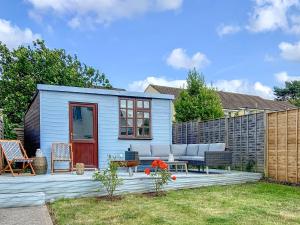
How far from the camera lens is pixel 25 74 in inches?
698

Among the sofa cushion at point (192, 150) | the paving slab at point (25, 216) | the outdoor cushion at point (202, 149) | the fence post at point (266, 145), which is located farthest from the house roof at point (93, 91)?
the paving slab at point (25, 216)

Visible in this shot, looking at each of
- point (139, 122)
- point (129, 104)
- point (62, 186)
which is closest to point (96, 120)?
point (129, 104)

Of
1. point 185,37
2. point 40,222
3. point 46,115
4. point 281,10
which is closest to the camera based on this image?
point 40,222

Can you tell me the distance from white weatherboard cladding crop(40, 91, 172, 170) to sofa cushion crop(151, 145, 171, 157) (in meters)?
0.45

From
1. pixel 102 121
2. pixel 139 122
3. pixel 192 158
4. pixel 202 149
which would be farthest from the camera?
pixel 139 122

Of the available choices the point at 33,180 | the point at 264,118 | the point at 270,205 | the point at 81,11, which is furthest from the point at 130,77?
the point at 270,205

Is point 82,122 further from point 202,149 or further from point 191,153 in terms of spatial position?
point 202,149

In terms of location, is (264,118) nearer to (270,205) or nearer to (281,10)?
(270,205)

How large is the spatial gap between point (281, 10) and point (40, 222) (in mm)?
9724

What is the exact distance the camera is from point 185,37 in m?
13.5

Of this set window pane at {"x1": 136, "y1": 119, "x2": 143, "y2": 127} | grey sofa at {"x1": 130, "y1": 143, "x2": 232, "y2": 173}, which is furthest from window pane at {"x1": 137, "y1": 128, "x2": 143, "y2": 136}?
grey sofa at {"x1": 130, "y1": 143, "x2": 232, "y2": 173}

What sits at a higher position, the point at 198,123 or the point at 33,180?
the point at 198,123

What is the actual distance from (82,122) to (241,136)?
472 cm

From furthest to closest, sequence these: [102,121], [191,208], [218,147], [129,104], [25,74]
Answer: [25,74], [129,104], [102,121], [218,147], [191,208]
